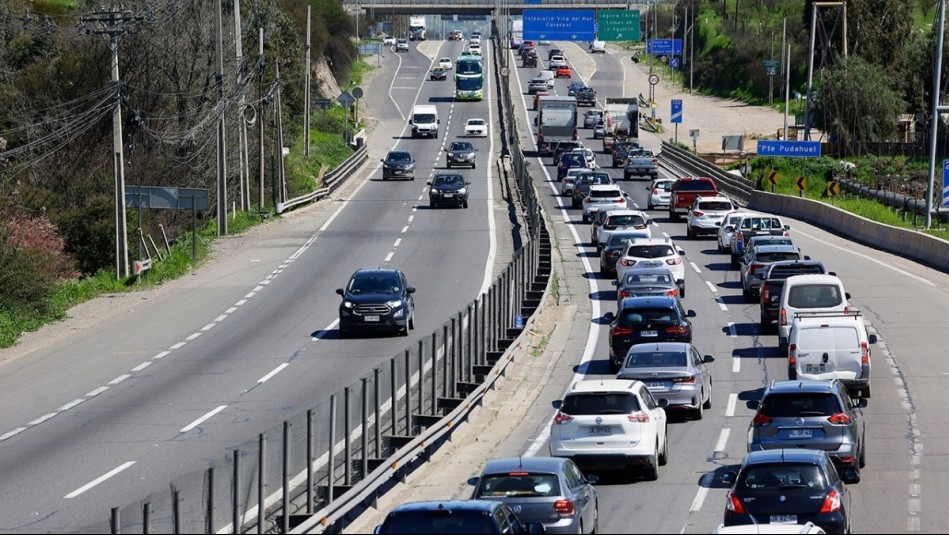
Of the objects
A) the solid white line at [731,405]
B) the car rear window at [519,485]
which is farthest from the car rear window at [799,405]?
the car rear window at [519,485]

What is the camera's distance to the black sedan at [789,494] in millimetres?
17312

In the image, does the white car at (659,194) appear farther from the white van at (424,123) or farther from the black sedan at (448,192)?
the white van at (424,123)

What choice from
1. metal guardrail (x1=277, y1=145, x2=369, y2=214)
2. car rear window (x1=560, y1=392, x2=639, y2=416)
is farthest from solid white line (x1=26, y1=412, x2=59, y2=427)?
metal guardrail (x1=277, y1=145, x2=369, y2=214)

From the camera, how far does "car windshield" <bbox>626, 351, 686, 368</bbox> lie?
89.0 feet

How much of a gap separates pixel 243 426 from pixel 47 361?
10250 mm

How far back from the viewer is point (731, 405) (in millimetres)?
28891

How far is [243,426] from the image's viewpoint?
87.2 feet

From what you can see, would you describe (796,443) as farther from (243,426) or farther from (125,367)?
(125,367)

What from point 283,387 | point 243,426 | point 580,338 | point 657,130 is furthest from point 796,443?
point 657,130

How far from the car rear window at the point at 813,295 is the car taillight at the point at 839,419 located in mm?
12236

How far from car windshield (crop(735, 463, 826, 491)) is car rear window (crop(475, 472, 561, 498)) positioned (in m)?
2.33

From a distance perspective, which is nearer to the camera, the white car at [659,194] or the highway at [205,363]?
the highway at [205,363]

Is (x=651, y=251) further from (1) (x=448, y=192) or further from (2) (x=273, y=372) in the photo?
(1) (x=448, y=192)

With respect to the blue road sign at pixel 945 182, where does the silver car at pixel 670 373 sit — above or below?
below
